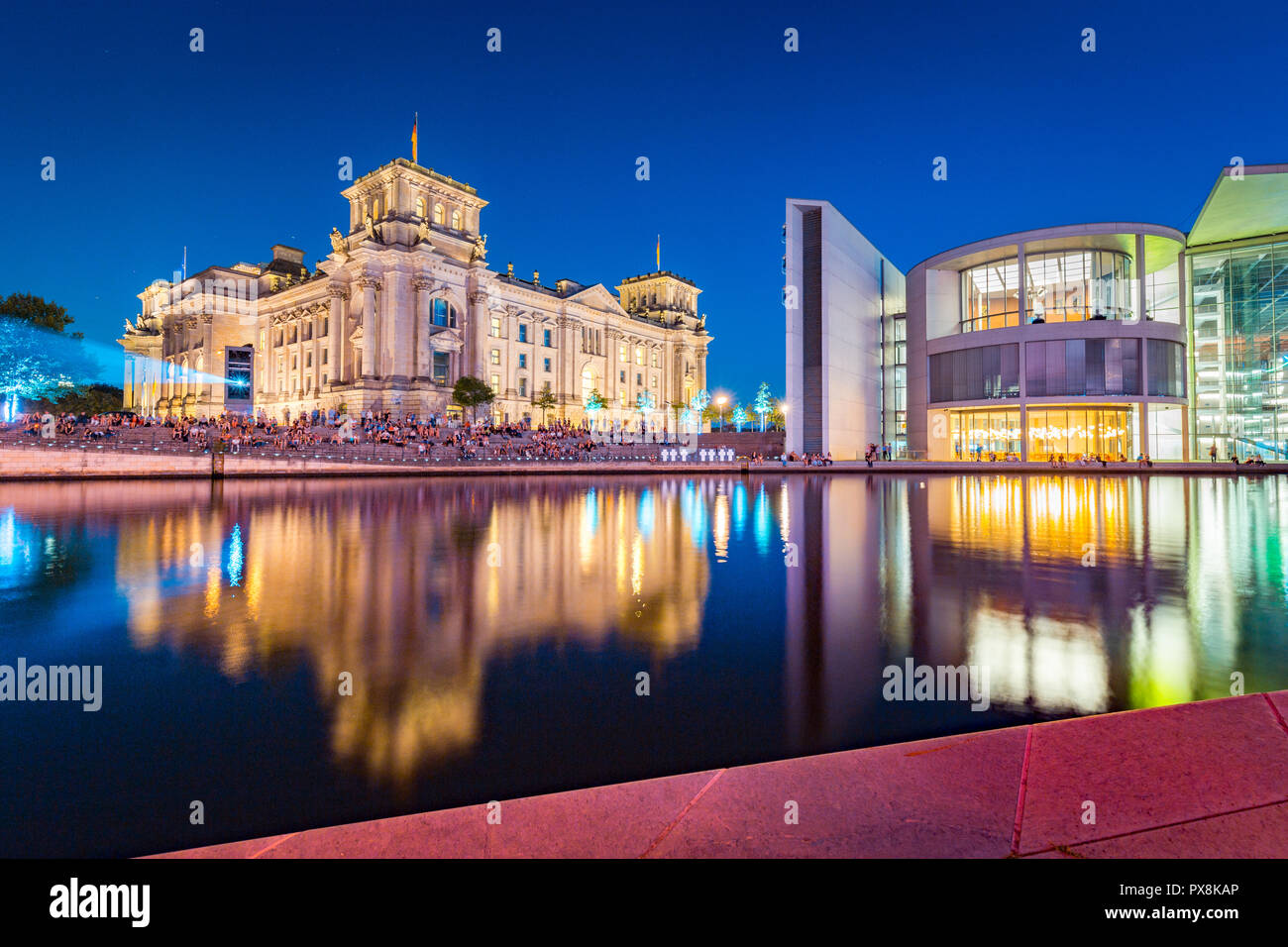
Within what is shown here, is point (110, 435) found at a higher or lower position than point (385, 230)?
lower

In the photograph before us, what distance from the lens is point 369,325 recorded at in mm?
63625

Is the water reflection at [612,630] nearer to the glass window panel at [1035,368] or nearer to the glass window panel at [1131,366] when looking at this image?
the glass window panel at [1035,368]

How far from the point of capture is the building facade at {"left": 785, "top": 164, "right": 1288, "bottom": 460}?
4653 centimetres

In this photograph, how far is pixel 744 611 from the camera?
6.04 metres

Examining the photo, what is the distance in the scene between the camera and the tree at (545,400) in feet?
254

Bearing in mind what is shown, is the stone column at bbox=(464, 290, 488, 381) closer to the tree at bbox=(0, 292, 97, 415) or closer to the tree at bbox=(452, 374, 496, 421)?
the tree at bbox=(452, 374, 496, 421)

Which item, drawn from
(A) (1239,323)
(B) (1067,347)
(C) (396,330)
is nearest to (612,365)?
(C) (396,330)

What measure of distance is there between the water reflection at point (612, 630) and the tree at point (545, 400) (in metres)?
65.9

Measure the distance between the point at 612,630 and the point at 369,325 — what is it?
66734mm

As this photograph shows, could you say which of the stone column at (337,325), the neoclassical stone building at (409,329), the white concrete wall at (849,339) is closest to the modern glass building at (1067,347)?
the white concrete wall at (849,339)

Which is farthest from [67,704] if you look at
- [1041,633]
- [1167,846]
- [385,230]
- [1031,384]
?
[385,230]

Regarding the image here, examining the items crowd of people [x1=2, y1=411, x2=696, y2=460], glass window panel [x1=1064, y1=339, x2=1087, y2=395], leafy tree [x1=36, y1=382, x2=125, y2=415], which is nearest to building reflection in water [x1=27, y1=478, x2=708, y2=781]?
crowd of people [x1=2, y1=411, x2=696, y2=460]
